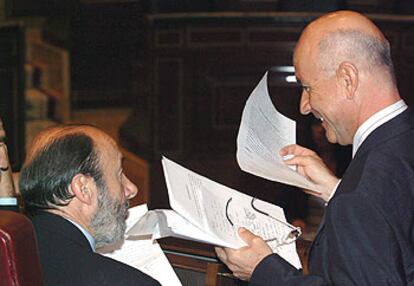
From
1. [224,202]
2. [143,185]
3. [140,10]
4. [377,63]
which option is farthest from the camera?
[140,10]

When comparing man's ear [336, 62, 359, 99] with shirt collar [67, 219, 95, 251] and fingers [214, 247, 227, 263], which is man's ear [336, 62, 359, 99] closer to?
fingers [214, 247, 227, 263]

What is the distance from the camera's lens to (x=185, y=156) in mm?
6156

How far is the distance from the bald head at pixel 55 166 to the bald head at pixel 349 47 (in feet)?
1.72

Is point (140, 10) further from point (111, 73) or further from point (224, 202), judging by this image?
point (224, 202)

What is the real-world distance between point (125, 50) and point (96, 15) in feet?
1.23

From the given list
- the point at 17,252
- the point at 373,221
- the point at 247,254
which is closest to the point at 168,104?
the point at 247,254

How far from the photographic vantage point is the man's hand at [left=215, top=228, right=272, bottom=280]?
209 centimetres

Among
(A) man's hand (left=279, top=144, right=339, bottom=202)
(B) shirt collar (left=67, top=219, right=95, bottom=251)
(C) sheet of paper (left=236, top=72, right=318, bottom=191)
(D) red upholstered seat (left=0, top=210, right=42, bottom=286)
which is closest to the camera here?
(D) red upholstered seat (left=0, top=210, right=42, bottom=286)

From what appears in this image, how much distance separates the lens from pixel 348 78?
6.64ft

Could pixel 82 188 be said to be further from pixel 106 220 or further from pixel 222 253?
pixel 222 253

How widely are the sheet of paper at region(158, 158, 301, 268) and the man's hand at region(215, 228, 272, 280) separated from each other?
0.02 metres

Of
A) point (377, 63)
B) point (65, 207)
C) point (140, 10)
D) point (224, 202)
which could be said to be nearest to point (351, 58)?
point (377, 63)

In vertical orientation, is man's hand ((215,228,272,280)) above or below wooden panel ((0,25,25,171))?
above

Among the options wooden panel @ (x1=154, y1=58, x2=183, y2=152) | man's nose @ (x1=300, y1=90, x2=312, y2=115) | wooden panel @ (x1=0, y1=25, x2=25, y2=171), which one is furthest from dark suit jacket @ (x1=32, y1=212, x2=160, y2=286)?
wooden panel @ (x1=154, y1=58, x2=183, y2=152)
